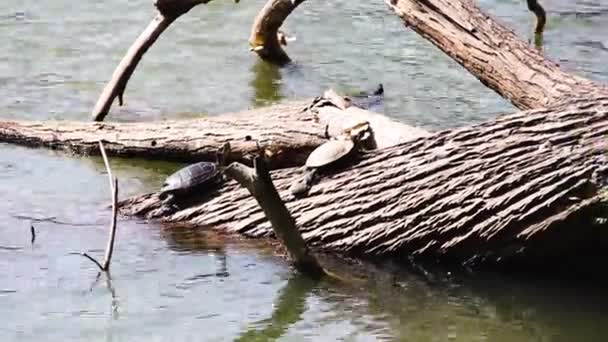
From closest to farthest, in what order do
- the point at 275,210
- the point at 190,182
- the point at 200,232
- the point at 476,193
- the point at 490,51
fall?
the point at 275,210, the point at 476,193, the point at 200,232, the point at 190,182, the point at 490,51

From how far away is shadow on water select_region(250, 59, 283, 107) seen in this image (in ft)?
31.8

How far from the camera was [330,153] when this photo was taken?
6.96 metres

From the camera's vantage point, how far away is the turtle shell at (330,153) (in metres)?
6.91

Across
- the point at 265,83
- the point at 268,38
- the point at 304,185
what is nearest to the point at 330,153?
the point at 304,185

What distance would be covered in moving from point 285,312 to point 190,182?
51.8 inches

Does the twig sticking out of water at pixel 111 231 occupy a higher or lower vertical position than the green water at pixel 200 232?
higher

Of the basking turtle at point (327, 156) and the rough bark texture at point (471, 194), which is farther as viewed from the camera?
the basking turtle at point (327, 156)

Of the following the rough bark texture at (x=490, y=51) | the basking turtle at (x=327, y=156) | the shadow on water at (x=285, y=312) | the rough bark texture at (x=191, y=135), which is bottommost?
the shadow on water at (x=285, y=312)

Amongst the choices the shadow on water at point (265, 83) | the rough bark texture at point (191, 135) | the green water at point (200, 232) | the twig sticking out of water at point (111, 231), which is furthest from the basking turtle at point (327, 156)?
the shadow on water at point (265, 83)

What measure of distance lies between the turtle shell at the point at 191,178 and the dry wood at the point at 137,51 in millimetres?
1559

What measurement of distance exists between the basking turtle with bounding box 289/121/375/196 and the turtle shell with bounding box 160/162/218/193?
1.72 ft

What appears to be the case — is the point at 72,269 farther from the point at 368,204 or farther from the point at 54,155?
the point at 54,155

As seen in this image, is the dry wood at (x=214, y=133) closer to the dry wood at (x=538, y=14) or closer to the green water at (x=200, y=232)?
the green water at (x=200, y=232)

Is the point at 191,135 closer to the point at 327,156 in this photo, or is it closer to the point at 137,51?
the point at 137,51
